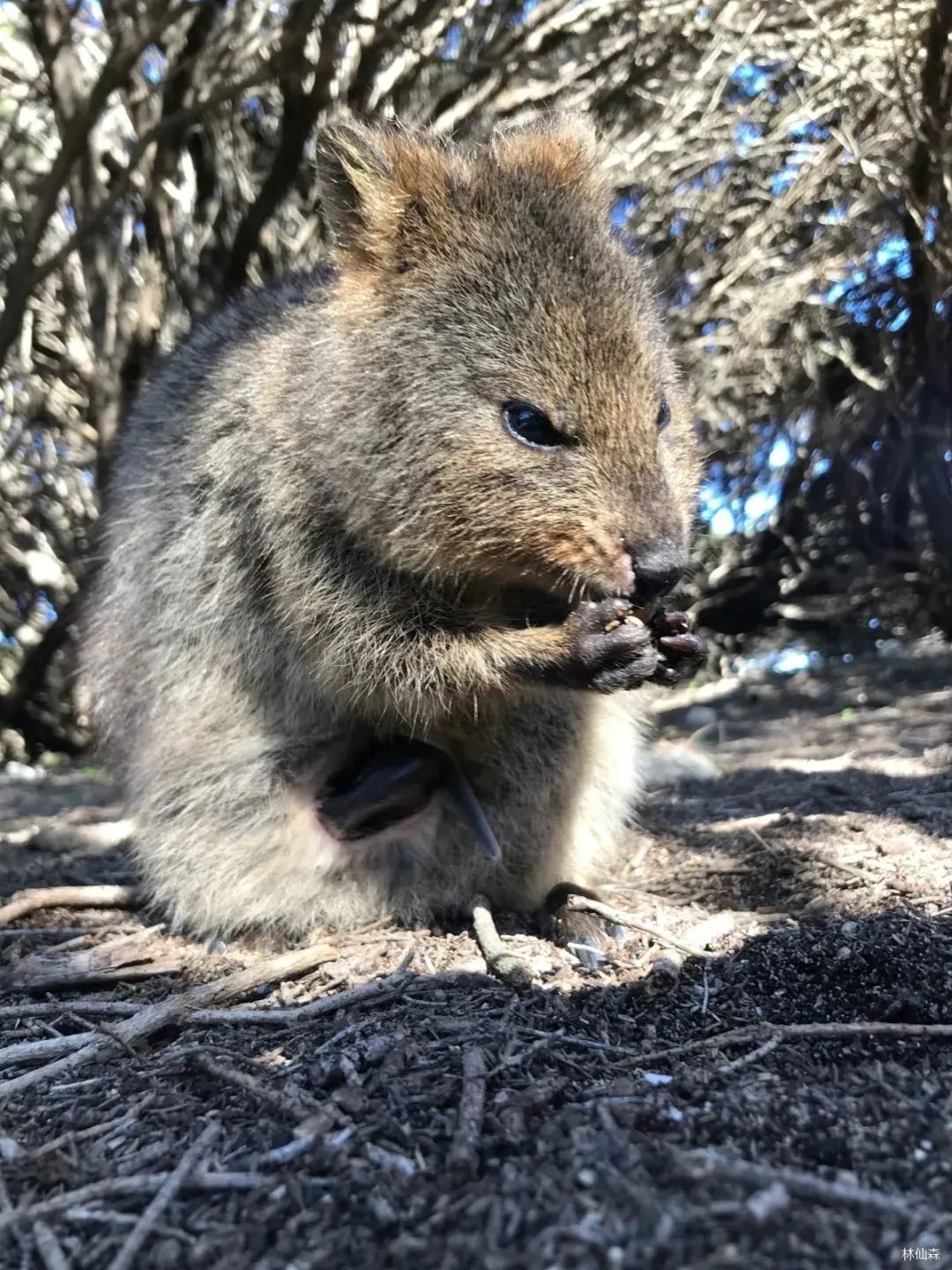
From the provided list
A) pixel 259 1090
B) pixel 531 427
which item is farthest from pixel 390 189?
pixel 259 1090

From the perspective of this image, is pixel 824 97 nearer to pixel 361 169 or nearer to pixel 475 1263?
pixel 361 169

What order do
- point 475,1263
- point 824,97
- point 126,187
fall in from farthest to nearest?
point 824,97 → point 126,187 → point 475,1263

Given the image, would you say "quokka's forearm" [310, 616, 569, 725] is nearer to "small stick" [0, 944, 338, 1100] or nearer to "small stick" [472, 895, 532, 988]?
"small stick" [472, 895, 532, 988]

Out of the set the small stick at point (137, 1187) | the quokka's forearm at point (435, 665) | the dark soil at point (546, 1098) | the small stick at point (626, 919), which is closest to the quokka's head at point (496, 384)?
the quokka's forearm at point (435, 665)

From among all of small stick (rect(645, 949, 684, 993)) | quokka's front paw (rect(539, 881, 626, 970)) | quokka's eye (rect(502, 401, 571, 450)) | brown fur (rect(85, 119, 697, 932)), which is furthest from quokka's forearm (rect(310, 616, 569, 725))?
small stick (rect(645, 949, 684, 993))

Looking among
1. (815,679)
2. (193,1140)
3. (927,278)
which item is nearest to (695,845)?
(193,1140)
